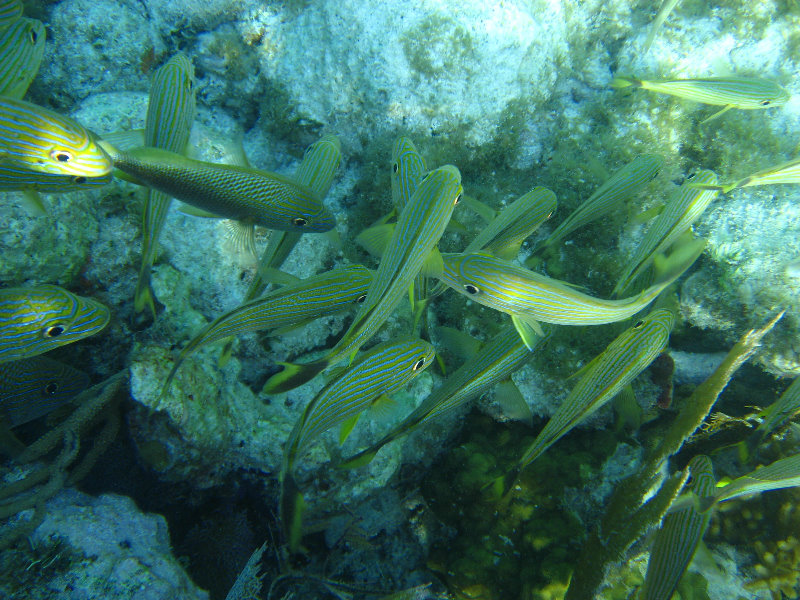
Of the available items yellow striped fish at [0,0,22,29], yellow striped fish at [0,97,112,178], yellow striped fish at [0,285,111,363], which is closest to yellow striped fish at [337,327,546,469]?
yellow striped fish at [0,285,111,363]

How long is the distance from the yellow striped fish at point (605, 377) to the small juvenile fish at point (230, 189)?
7.56 ft

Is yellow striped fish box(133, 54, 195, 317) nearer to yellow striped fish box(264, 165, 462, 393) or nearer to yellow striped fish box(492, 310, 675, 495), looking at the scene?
yellow striped fish box(264, 165, 462, 393)

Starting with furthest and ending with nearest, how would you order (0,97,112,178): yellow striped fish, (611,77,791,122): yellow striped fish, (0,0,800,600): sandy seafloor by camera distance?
(611,77,791,122): yellow striped fish < (0,0,800,600): sandy seafloor < (0,97,112,178): yellow striped fish

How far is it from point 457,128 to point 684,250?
2.53m

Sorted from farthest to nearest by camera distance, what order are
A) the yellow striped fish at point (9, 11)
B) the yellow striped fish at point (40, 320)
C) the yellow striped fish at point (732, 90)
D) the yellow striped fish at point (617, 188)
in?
the yellow striped fish at point (732, 90)
the yellow striped fish at point (617, 188)
the yellow striped fish at point (9, 11)
the yellow striped fish at point (40, 320)

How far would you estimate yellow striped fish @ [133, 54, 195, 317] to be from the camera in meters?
2.86

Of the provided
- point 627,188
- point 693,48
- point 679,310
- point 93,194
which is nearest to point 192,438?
point 93,194

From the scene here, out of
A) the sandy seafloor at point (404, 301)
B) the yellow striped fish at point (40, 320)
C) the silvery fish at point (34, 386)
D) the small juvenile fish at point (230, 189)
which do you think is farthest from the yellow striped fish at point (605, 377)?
the silvery fish at point (34, 386)

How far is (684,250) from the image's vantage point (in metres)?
2.52

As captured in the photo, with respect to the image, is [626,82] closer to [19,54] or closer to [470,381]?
[470,381]

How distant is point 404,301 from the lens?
3875 mm

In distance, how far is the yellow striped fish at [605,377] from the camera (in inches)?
97.7

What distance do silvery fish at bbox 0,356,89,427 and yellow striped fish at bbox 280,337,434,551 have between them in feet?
6.88

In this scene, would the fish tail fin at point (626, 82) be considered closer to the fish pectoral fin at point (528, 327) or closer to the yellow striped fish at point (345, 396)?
the fish pectoral fin at point (528, 327)
